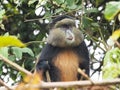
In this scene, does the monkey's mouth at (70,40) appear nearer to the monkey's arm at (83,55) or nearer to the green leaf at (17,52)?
the monkey's arm at (83,55)

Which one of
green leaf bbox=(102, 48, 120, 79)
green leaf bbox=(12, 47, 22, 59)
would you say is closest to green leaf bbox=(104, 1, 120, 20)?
green leaf bbox=(102, 48, 120, 79)

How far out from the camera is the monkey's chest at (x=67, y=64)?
352 centimetres

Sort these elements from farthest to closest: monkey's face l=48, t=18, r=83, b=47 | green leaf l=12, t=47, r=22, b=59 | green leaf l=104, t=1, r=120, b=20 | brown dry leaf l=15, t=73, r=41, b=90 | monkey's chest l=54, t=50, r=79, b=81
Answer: monkey's face l=48, t=18, r=83, b=47 < monkey's chest l=54, t=50, r=79, b=81 < green leaf l=12, t=47, r=22, b=59 < green leaf l=104, t=1, r=120, b=20 < brown dry leaf l=15, t=73, r=41, b=90

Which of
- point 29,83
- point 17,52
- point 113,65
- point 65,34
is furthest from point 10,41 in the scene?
point 65,34

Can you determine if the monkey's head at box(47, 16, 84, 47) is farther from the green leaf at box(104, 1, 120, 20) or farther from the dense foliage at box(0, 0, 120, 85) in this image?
the green leaf at box(104, 1, 120, 20)

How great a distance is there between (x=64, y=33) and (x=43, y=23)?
78cm

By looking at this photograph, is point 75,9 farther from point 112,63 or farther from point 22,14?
point 112,63

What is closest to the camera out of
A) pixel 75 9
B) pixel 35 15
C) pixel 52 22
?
pixel 75 9

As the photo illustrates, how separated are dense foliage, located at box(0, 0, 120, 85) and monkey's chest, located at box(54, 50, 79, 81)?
0.23 m

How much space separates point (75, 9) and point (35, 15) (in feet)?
3.25

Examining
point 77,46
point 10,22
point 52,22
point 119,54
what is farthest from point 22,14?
point 119,54

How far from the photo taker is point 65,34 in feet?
12.2

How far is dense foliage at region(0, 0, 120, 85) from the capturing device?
145 inches

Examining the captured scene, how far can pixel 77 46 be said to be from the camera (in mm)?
3740
